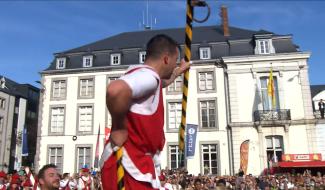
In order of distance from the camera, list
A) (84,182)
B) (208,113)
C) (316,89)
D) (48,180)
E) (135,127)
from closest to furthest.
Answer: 1. (135,127)
2. (48,180)
3. (84,182)
4. (208,113)
5. (316,89)

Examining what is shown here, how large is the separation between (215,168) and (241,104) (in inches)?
238

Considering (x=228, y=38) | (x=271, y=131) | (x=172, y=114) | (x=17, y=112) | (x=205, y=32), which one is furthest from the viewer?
(x=17, y=112)

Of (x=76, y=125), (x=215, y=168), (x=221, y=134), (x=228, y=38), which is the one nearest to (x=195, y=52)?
(x=228, y=38)

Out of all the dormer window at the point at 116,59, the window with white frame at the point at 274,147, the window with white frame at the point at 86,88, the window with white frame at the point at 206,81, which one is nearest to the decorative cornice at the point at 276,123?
the window with white frame at the point at 274,147

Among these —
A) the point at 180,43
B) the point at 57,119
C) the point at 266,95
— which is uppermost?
the point at 180,43

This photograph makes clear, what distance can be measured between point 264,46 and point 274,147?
362 inches

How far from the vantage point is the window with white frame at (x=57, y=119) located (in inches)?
1353

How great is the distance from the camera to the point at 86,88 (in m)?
34.9

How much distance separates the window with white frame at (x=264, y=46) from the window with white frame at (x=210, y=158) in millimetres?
9561

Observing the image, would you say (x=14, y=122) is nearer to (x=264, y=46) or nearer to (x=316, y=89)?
(x=264, y=46)

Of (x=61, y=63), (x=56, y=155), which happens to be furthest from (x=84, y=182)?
(x=61, y=63)

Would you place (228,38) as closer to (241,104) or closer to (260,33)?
(260,33)

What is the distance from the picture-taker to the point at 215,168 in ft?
102

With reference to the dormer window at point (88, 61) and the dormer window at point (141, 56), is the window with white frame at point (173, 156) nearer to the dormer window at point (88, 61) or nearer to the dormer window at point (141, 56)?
the dormer window at point (141, 56)
